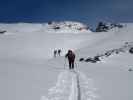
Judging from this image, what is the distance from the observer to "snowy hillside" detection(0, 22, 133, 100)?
894 cm

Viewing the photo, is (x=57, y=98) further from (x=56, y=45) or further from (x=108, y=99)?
(x=56, y=45)

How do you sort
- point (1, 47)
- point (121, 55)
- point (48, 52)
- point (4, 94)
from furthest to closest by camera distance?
1. point (1, 47)
2. point (48, 52)
3. point (121, 55)
4. point (4, 94)

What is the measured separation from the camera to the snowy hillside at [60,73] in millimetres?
8941

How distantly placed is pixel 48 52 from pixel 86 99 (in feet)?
221

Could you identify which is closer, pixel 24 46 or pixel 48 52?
pixel 48 52

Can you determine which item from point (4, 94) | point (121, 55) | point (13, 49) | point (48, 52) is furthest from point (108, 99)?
point (13, 49)

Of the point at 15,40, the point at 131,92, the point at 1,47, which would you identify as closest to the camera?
the point at 131,92

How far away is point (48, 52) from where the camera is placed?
7556 centimetres

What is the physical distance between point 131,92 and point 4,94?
4230 millimetres

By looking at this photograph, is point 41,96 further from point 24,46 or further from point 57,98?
point 24,46

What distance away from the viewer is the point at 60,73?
54.3ft

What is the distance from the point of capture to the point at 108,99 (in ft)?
27.5

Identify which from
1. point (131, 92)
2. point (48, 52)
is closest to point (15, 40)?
point (48, 52)

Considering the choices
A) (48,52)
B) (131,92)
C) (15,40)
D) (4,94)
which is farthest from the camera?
(15,40)
